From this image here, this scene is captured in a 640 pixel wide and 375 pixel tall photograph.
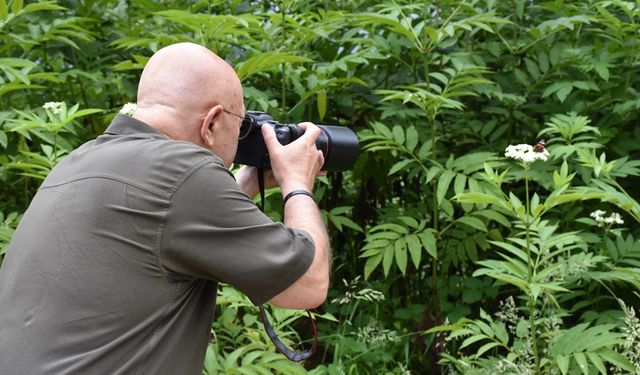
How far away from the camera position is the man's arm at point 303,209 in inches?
87.3

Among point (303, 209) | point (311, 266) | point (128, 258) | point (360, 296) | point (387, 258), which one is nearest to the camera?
point (128, 258)

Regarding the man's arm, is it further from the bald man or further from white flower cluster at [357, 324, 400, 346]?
white flower cluster at [357, 324, 400, 346]

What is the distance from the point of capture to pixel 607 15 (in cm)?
401

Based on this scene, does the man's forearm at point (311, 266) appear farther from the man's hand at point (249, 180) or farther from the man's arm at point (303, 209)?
the man's hand at point (249, 180)

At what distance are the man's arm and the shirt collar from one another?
1.18 ft

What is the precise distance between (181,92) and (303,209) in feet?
1.40

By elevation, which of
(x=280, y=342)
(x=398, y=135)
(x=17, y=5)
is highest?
(x=17, y=5)

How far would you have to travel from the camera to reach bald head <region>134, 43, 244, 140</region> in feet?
7.37

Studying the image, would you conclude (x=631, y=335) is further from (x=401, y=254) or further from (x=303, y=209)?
(x=303, y=209)

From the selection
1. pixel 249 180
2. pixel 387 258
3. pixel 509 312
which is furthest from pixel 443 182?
pixel 249 180

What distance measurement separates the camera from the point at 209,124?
228cm

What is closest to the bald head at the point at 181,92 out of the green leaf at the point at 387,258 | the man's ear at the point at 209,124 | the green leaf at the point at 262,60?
the man's ear at the point at 209,124

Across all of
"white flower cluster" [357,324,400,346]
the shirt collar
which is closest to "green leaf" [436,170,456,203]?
"white flower cluster" [357,324,400,346]

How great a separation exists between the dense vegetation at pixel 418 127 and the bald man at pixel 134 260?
1.18 metres
